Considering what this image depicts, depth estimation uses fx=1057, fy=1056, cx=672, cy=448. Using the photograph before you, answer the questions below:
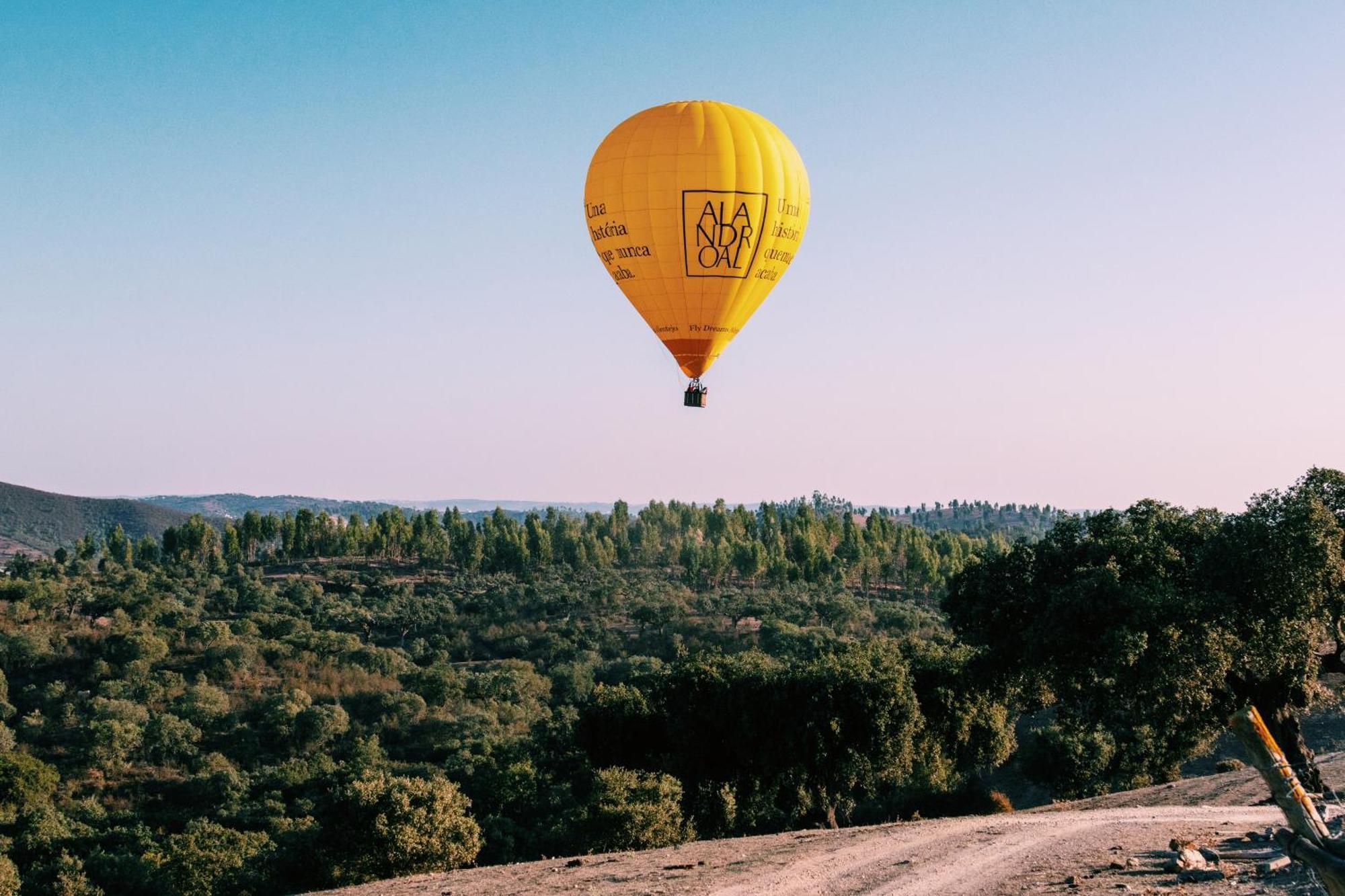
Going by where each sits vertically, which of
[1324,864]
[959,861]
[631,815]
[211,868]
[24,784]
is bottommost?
[24,784]

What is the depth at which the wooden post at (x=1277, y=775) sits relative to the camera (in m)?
9.45

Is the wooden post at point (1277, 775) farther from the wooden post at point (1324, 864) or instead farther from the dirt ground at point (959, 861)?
the dirt ground at point (959, 861)

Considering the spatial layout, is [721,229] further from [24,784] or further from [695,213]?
[24,784]

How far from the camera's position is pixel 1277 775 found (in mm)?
9617

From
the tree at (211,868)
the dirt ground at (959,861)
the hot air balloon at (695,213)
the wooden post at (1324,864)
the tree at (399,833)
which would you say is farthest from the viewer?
the tree at (211,868)

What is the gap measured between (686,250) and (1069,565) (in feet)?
40.3

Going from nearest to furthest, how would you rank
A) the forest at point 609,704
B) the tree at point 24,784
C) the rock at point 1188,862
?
the rock at point 1188,862 → the forest at point 609,704 → the tree at point 24,784

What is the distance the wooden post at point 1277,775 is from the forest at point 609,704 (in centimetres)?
1281

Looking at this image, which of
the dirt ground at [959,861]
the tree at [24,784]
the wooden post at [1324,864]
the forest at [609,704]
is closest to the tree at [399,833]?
the forest at [609,704]

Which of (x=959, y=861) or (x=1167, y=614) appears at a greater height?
(x=1167, y=614)

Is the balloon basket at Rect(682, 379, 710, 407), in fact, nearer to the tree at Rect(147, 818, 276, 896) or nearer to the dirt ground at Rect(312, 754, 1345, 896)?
the dirt ground at Rect(312, 754, 1345, 896)

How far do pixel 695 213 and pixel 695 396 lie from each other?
15.4 ft

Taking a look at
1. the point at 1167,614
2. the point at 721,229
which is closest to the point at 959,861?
the point at 1167,614

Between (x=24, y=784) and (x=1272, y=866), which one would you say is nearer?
(x=1272, y=866)
